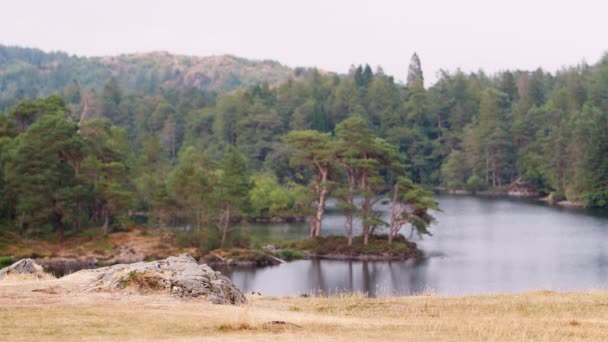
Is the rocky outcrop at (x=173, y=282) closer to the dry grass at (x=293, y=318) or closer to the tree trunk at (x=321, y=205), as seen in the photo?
the dry grass at (x=293, y=318)

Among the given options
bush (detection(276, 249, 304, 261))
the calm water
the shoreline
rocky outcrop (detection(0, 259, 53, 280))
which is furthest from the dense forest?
rocky outcrop (detection(0, 259, 53, 280))

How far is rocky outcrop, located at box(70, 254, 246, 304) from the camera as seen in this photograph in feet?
57.5

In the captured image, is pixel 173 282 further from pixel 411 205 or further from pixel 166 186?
pixel 166 186

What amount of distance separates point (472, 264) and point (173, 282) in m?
38.5

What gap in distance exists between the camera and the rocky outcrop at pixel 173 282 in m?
17.5

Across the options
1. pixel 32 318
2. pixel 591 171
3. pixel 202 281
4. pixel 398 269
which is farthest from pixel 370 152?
pixel 32 318

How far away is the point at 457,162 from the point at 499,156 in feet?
19.5

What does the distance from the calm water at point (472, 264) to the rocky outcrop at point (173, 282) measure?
1810 centimetres

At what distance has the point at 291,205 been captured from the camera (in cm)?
8638

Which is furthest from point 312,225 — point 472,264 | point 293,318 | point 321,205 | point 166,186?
point 293,318

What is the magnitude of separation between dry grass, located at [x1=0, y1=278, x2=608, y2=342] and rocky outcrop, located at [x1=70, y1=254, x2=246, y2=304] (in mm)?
471

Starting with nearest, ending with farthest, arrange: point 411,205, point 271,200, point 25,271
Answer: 1. point 25,271
2. point 411,205
3. point 271,200

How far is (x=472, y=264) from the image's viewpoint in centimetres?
5344

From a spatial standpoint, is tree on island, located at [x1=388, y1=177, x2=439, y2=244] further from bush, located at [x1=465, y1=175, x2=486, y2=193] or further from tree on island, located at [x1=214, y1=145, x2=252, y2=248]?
bush, located at [x1=465, y1=175, x2=486, y2=193]
